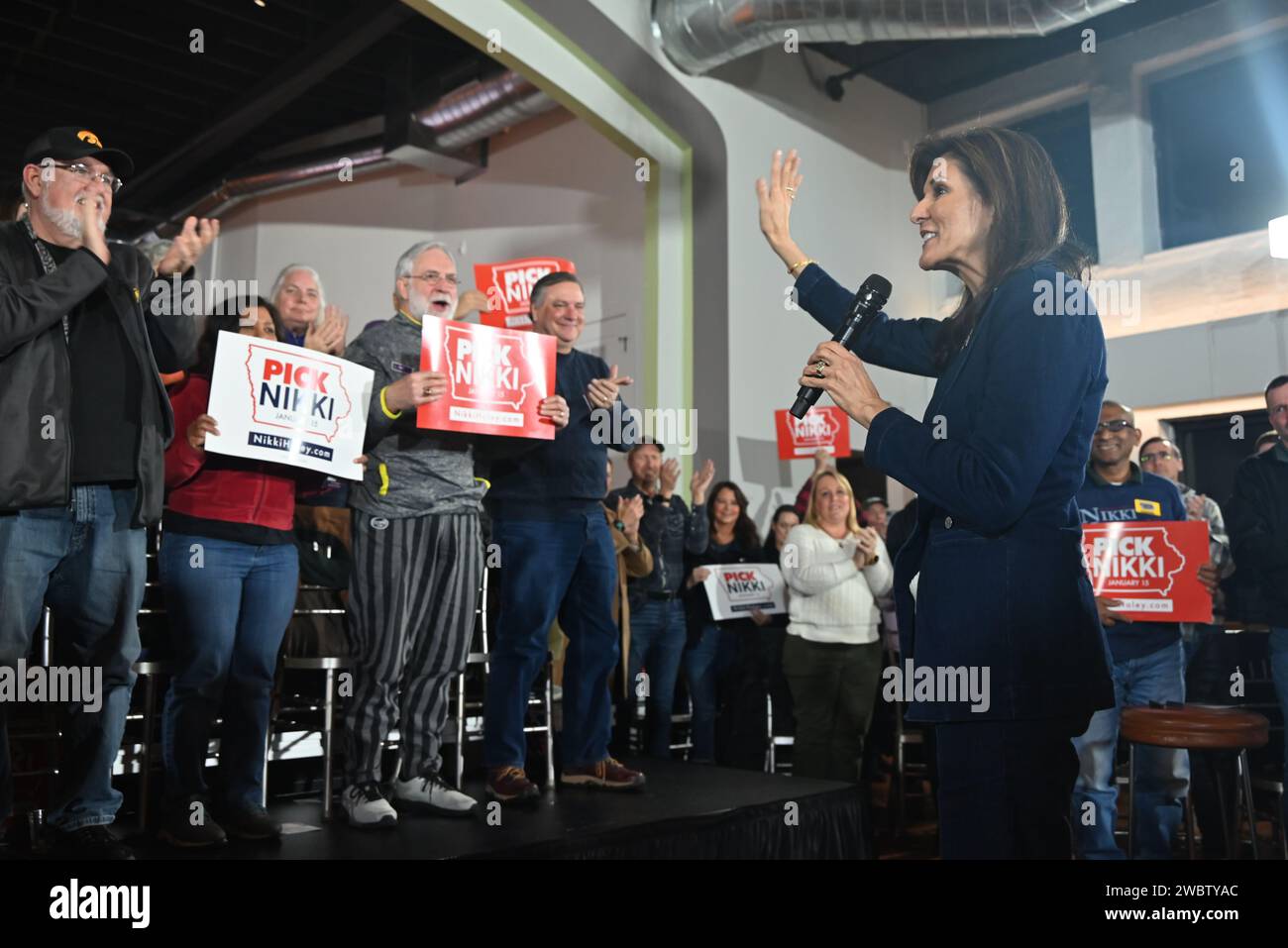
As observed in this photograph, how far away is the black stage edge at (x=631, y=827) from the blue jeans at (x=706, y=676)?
1.37 metres

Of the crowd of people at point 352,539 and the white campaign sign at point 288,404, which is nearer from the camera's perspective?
the crowd of people at point 352,539

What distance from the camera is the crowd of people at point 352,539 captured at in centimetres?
233

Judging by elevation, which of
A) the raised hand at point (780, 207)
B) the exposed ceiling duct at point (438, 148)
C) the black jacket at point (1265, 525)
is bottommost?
the black jacket at point (1265, 525)

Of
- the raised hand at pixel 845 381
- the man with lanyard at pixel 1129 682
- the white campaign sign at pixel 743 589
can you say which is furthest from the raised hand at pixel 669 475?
the raised hand at pixel 845 381

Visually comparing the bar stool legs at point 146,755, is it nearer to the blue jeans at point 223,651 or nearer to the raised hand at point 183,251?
the blue jeans at point 223,651

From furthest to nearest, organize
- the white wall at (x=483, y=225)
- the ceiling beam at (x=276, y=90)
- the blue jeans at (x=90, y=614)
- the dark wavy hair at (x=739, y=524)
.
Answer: the white wall at (x=483, y=225)
the ceiling beam at (x=276, y=90)
the dark wavy hair at (x=739, y=524)
the blue jeans at (x=90, y=614)

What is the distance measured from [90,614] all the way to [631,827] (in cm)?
148

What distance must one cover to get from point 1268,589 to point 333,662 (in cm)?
318

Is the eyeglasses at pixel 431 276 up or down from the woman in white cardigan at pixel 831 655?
up

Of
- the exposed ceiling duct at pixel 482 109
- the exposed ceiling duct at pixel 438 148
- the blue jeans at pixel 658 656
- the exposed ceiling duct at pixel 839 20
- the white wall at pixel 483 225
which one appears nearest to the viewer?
the blue jeans at pixel 658 656

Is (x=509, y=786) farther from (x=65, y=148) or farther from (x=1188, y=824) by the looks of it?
(x=1188, y=824)

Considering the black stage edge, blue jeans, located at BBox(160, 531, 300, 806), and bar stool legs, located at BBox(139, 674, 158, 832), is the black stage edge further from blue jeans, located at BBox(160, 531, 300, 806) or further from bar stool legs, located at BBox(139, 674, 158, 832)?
bar stool legs, located at BBox(139, 674, 158, 832)

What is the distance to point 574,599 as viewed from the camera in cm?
332
